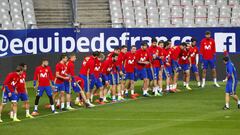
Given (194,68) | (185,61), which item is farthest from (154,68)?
(194,68)

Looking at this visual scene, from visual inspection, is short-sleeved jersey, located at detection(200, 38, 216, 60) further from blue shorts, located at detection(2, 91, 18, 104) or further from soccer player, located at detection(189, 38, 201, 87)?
blue shorts, located at detection(2, 91, 18, 104)

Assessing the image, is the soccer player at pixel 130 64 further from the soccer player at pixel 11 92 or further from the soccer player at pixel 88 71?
the soccer player at pixel 11 92

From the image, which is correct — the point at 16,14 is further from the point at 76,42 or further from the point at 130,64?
the point at 130,64

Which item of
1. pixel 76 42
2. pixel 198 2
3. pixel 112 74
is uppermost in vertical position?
pixel 198 2

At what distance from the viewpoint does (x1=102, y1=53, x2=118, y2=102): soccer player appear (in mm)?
29609

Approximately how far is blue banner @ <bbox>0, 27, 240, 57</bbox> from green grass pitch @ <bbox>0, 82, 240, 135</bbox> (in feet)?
28.6

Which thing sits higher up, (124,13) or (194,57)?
(124,13)

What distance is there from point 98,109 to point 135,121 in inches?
→ 149

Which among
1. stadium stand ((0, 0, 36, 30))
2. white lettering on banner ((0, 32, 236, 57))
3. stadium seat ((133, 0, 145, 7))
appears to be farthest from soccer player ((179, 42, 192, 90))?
stadium stand ((0, 0, 36, 30))

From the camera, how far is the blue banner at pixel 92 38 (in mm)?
38500

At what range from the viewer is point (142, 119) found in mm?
24219

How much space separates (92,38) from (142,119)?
53.9ft

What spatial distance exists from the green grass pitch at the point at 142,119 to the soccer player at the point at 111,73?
A: 3.06 feet

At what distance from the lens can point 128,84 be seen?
1256 inches
